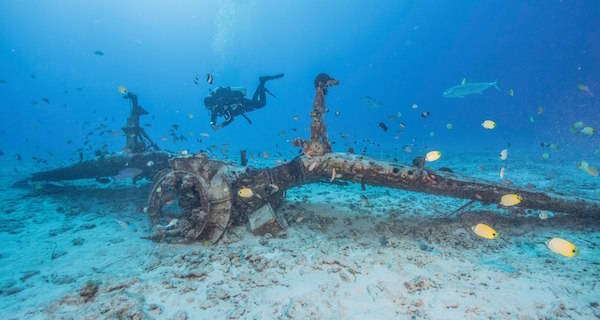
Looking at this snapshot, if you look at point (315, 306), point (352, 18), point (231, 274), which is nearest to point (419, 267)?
point (315, 306)

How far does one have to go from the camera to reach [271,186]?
20.9ft

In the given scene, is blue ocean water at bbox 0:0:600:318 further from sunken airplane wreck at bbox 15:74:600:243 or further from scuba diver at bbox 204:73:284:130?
sunken airplane wreck at bbox 15:74:600:243

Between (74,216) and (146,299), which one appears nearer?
(146,299)

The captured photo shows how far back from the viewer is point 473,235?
552cm

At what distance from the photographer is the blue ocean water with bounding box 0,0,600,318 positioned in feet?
254

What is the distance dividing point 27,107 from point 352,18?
174471 millimetres

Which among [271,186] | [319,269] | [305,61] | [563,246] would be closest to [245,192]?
[271,186]

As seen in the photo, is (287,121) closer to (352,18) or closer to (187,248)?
(352,18)

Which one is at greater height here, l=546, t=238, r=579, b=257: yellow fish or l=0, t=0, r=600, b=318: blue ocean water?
l=0, t=0, r=600, b=318: blue ocean water

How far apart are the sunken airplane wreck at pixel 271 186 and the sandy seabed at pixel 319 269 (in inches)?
16.3

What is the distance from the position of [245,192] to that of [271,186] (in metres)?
0.74

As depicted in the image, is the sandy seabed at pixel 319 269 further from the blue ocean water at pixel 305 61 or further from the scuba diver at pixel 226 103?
the blue ocean water at pixel 305 61

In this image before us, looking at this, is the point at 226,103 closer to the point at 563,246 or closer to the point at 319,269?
the point at 319,269

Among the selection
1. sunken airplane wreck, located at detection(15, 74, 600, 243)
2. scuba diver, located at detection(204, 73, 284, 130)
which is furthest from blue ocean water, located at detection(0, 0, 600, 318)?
sunken airplane wreck, located at detection(15, 74, 600, 243)
